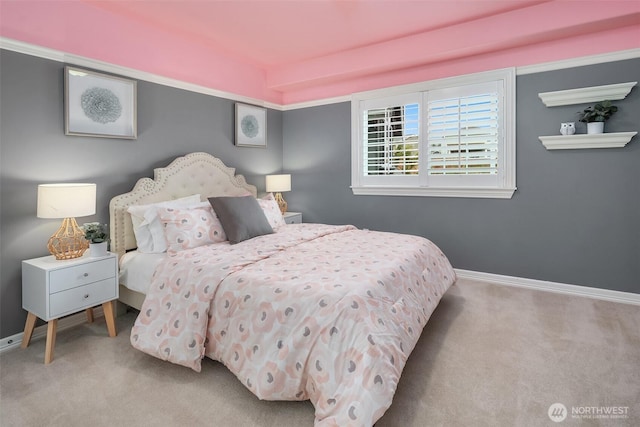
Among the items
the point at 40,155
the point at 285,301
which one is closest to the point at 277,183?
the point at 40,155

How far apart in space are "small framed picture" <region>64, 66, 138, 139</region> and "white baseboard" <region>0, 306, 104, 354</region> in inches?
59.3

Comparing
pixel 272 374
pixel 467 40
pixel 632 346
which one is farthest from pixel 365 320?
pixel 467 40

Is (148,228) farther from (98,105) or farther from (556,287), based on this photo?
(556,287)

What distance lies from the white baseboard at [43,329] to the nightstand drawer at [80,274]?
610mm

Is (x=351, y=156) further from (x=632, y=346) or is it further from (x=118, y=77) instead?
(x=632, y=346)

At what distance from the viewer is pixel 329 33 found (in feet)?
11.6

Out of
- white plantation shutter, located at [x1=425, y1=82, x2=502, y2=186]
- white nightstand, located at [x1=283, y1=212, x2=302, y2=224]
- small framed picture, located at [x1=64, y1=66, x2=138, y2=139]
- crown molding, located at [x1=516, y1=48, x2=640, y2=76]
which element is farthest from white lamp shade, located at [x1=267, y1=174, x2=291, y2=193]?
crown molding, located at [x1=516, y1=48, x2=640, y2=76]

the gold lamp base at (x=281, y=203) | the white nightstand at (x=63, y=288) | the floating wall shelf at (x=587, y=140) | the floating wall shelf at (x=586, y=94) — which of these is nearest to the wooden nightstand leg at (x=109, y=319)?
the white nightstand at (x=63, y=288)

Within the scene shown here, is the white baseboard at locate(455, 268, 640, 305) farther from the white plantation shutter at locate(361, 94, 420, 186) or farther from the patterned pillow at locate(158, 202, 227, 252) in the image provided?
the patterned pillow at locate(158, 202, 227, 252)

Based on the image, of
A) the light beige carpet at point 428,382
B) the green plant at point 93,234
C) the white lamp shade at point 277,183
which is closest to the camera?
the light beige carpet at point 428,382

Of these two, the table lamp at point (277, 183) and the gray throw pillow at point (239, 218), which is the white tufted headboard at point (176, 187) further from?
the gray throw pillow at point (239, 218)

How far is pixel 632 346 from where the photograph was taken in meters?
2.31

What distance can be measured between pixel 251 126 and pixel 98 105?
187 centimetres

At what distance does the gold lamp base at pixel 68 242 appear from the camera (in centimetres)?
248
